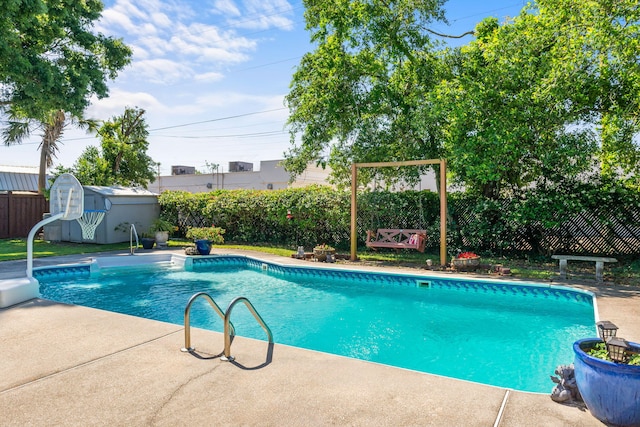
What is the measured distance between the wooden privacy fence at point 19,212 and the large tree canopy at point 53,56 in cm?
334

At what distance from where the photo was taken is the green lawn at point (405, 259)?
27.5ft

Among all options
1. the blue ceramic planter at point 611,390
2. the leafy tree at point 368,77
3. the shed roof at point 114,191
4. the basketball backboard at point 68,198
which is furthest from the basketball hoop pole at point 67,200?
the shed roof at point 114,191

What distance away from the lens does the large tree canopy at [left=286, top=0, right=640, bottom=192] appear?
8359 mm

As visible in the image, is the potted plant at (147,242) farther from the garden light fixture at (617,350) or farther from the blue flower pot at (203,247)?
the garden light fixture at (617,350)

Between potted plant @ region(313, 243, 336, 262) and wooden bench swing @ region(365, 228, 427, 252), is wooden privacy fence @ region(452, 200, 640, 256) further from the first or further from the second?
potted plant @ region(313, 243, 336, 262)

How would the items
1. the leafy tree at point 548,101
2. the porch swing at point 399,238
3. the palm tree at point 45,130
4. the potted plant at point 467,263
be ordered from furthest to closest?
1. the palm tree at point 45,130
2. the porch swing at point 399,238
3. the potted plant at point 467,263
4. the leafy tree at point 548,101

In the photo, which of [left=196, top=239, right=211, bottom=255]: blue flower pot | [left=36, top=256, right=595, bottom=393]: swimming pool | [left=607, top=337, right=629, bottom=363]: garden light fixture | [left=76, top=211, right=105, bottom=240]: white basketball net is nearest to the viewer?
[left=607, top=337, right=629, bottom=363]: garden light fixture

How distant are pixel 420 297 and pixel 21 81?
1246cm

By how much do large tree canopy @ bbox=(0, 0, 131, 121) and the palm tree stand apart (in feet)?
10.6

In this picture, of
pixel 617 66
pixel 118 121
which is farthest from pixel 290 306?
pixel 118 121

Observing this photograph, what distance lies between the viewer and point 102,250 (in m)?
12.5

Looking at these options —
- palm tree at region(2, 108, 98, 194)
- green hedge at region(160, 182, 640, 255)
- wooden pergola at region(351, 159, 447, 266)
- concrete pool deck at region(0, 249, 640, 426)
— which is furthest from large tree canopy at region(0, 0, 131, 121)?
concrete pool deck at region(0, 249, 640, 426)

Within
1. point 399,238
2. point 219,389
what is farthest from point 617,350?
point 399,238

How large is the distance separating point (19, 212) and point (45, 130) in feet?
16.8
